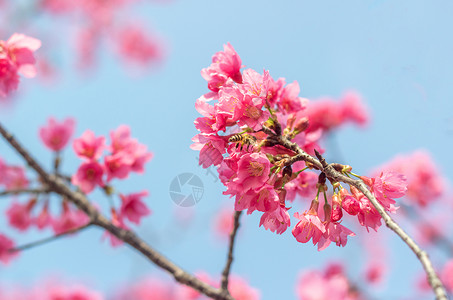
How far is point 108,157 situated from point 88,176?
183mm

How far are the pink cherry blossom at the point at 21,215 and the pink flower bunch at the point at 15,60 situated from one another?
1.36 metres

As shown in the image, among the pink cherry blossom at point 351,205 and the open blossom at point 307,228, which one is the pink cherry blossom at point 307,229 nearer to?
the open blossom at point 307,228

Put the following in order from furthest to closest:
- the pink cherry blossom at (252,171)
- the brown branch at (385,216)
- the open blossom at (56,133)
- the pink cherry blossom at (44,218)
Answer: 1. the pink cherry blossom at (44,218)
2. the open blossom at (56,133)
3. the pink cherry blossom at (252,171)
4. the brown branch at (385,216)

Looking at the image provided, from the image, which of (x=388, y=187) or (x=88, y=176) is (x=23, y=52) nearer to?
(x=88, y=176)

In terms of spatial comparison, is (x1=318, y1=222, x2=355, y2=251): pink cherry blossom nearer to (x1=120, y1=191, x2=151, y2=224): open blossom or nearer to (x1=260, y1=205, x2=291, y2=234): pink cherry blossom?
(x1=260, y1=205, x2=291, y2=234): pink cherry blossom

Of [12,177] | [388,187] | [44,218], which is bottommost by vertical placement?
[388,187]

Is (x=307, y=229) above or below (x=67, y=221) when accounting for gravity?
below

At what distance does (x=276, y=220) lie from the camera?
1.41 m

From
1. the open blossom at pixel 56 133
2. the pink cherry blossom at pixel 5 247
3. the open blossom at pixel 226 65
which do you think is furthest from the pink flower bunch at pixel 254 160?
the pink cherry blossom at pixel 5 247

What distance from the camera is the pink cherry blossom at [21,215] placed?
325cm

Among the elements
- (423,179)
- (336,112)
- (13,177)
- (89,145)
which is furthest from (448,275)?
(13,177)

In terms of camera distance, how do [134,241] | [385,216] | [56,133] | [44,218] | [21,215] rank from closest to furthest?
[385,216] < [134,241] < [56,133] < [44,218] < [21,215]

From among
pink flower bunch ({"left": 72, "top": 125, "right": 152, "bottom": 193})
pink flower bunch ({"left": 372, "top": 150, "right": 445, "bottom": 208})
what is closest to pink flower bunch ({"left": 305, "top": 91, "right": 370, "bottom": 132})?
pink flower bunch ({"left": 372, "top": 150, "right": 445, "bottom": 208})

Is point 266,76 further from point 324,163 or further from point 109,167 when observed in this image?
point 109,167
